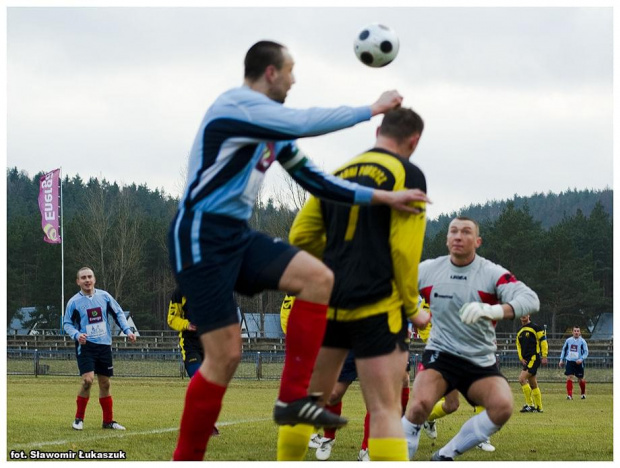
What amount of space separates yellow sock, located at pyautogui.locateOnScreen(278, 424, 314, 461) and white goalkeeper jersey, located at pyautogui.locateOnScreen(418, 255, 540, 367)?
282 cm

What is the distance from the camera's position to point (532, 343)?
24109 mm

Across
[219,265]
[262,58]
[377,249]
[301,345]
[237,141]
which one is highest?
[262,58]

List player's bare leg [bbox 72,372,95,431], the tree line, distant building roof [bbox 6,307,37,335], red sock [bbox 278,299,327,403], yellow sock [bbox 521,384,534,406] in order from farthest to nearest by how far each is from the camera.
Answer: distant building roof [bbox 6,307,37,335]
the tree line
yellow sock [bbox 521,384,534,406]
player's bare leg [bbox 72,372,95,431]
red sock [bbox 278,299,327,403]

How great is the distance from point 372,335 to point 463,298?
3.12m

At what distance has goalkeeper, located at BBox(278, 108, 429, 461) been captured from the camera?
6066 millimetres

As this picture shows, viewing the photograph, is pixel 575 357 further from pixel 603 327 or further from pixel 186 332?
pixel 603 327

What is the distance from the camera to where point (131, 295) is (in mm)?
81188

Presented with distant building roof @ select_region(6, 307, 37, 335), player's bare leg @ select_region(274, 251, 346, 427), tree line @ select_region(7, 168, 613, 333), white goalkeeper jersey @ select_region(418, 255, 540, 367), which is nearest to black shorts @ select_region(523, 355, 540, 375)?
white goalkeeper jersey @ select_region(418, 255, 540, 367)

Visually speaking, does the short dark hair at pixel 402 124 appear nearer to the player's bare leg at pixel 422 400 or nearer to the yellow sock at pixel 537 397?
the player's bare leg at pixel 422 400

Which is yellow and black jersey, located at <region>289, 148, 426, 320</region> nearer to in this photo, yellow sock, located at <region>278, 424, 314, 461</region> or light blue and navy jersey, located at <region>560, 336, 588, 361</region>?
yellow sock, located at <region>278, 424, 314, 461</region>

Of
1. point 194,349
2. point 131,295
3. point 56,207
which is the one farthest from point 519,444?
point 131,295

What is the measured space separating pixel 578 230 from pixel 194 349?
78704 millimetres

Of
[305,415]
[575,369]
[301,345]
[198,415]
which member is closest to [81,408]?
[198,415]

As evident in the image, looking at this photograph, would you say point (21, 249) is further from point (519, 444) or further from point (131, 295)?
point (519, 444)
